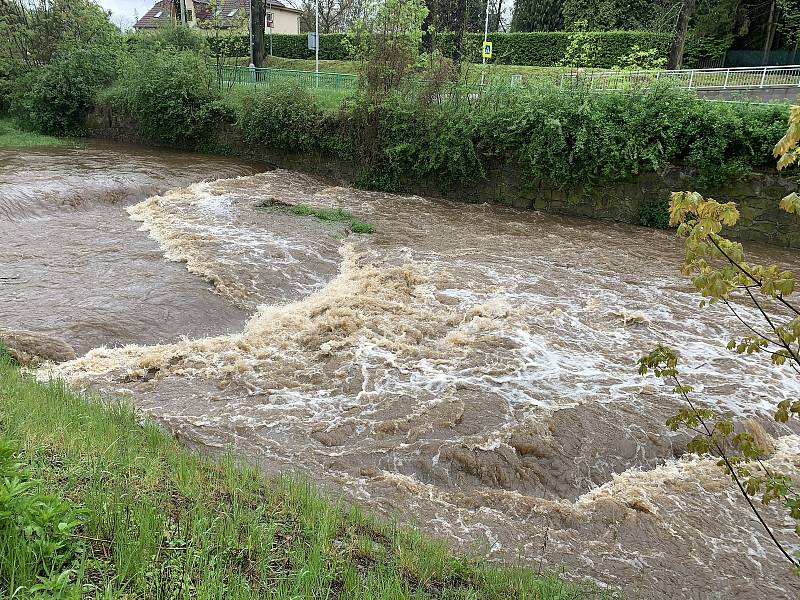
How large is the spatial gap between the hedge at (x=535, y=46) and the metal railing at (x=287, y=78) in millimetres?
7374

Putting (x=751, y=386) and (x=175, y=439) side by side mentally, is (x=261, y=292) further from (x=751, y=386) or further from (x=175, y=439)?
(x=751, y=386)

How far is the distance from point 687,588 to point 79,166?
17.7 m

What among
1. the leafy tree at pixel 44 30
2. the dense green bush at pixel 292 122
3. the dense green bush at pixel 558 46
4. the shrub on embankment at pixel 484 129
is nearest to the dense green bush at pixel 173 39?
the leafy tree at pixel 44 30

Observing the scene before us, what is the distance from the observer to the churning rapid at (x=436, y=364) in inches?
202

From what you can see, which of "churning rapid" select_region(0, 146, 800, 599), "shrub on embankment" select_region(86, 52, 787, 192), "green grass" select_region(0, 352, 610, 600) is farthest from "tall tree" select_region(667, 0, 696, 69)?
"green grass" select_region(0, 352, 610, 600)

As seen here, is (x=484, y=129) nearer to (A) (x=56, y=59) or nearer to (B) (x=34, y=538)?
(B) (x=34, y=538)

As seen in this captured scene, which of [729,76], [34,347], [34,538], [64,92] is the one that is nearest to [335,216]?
[34,347]

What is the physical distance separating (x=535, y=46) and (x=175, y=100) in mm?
23527

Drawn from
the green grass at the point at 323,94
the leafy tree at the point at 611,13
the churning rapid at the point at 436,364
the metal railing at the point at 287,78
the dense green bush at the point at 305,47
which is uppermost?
the leafy tree at the point at 611,13

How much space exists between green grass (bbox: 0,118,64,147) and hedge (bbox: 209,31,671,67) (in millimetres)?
10820

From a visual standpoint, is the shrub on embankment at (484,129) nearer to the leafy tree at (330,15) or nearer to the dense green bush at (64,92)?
the dense green bush at (64,92)

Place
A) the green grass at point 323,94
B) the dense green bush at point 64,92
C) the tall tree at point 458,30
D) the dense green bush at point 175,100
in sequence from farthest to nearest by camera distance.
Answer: the dense green bush at point 64,92 → the dense green bush at point 175,100 → the tall tree at point 458,30 → the green grass at point 323,94

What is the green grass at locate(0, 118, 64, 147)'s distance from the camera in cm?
2151

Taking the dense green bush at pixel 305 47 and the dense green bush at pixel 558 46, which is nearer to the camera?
the dense green bush at pixel 558 46
